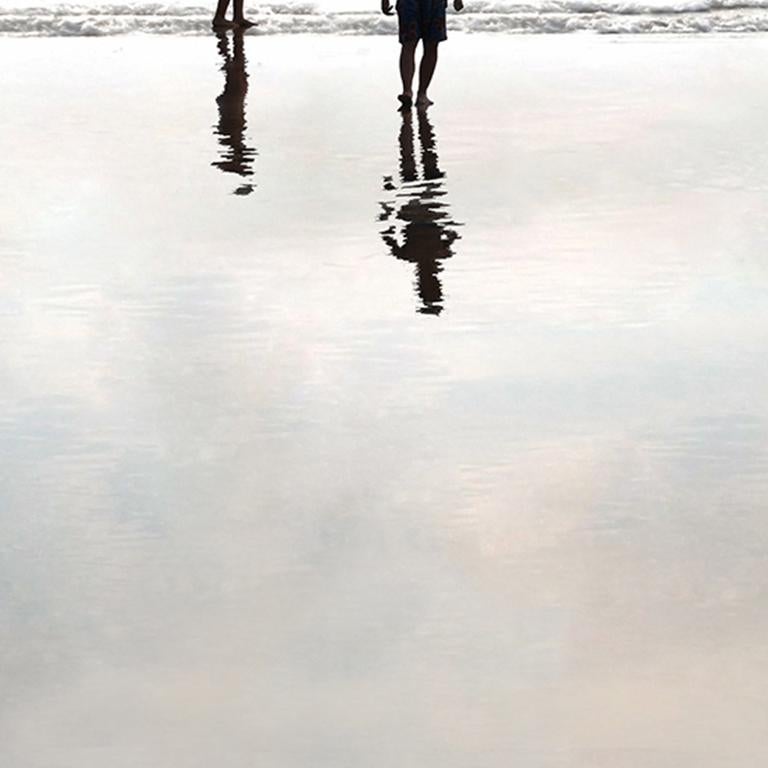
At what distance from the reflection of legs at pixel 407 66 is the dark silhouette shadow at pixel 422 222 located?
163cm

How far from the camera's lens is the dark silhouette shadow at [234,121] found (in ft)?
36.4

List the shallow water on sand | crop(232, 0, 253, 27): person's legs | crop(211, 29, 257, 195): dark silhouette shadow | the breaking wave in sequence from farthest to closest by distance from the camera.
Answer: crop(232, 0, 253, 27): person's legs
the breaking wave
crop(211, 29, 257, 195): dark silhouette shadow
the shallow water on sand

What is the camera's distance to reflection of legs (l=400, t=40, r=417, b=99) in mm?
13422

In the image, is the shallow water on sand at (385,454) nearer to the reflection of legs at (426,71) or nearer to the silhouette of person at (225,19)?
the reflection of legs at (426,71)

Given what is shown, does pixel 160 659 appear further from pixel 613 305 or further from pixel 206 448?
pixel 613 305

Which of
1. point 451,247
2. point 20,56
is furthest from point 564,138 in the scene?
point 20,56

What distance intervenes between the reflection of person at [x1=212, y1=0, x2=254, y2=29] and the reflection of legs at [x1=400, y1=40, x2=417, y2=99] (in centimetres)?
582

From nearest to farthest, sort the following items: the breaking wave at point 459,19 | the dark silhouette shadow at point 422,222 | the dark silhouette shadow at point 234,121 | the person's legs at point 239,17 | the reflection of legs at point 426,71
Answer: the dark silhouette shadow at point 422,222 < the dark silhouette shadow at point 234,121 < the reflection of legs at point 426,71 < the breaking wave at point 459,19 < the person's legs at point 239,17

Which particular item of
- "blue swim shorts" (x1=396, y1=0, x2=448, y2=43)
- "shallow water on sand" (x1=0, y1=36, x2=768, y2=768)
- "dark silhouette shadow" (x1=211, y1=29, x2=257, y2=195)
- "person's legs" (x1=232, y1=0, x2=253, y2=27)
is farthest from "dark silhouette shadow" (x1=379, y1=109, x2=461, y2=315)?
"person's legs" (x1=232, y1=0, x2=253, y2=27)

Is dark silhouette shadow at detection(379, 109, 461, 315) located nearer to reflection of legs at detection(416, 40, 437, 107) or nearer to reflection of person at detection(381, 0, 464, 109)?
reflection of legs at detection(416, 40, 437, 107)

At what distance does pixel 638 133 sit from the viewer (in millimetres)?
11961

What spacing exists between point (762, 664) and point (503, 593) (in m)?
0.71

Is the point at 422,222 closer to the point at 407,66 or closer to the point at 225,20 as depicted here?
the point at 407,66

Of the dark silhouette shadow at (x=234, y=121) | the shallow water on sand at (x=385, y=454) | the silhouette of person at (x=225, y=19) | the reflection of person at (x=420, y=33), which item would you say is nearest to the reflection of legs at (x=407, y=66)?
the reflection of person at (x=420, y=33)
